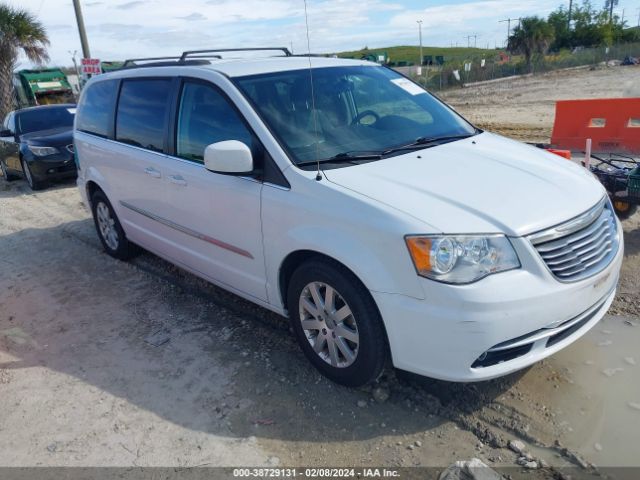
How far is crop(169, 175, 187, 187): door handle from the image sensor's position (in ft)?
13.5

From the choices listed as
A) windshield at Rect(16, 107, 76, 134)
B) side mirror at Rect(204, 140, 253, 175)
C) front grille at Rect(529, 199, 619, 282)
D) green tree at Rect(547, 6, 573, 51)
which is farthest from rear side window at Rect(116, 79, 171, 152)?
green tree at Rect(547, 6, 573, 51)

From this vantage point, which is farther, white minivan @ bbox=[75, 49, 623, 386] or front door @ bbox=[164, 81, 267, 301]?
front door @ bbox=[164, 81, 267, 301]

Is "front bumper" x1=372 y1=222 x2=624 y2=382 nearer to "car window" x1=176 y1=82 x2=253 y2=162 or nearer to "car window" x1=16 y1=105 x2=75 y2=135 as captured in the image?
"car window" x1=176 y1=82 x2=253 y2=162

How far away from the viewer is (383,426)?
3.09 metres

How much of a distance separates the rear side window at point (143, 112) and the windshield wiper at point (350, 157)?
1.61 m

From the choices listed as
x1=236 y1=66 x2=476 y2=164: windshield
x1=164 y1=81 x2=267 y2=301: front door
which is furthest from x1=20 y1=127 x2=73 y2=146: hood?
x1=236 y1=66 x2=476 y2=164: windshield

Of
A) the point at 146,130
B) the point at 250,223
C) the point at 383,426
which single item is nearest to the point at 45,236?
the point at 146,130

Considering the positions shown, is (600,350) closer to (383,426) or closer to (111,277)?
(383,426)

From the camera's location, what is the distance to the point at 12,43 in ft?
73.4

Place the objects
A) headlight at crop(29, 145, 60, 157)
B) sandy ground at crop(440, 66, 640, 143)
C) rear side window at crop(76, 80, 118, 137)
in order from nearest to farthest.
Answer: rear side window at crop(76, 80, 118, 137)
headlight at crop(29, 145, 60, 157)
sandy ground at crop(440, 66, 640, 143)

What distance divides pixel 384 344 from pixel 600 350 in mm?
1614

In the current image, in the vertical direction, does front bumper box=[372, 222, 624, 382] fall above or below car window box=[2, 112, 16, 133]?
below

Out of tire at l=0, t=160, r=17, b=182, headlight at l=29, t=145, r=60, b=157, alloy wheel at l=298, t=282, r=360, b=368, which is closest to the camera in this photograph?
alloy wheel at l=298, t=282, r=360, b=368

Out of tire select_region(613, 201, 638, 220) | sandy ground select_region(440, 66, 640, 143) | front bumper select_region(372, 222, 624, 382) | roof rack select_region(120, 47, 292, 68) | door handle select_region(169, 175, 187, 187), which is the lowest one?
sandy ground select_region(440, 66, 640, 143)
